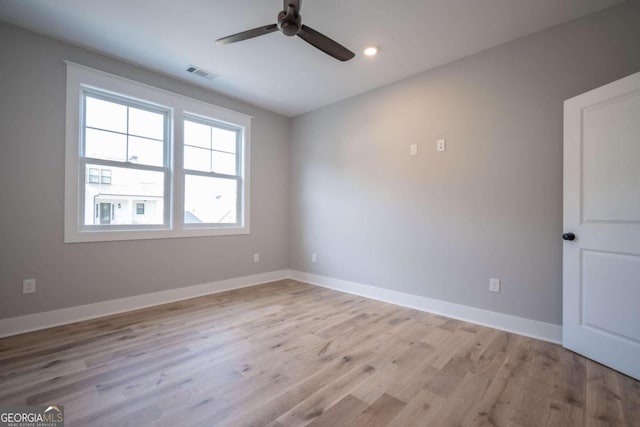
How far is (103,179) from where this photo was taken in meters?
2.89

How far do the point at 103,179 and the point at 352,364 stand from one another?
120 inches

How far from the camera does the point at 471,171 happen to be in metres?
2.75

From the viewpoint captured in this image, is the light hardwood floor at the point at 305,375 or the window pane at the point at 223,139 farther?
the window pane at the point at 223,139

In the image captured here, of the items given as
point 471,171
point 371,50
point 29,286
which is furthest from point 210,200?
point 471,171

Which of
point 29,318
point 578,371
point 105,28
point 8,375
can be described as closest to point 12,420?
point 8,375

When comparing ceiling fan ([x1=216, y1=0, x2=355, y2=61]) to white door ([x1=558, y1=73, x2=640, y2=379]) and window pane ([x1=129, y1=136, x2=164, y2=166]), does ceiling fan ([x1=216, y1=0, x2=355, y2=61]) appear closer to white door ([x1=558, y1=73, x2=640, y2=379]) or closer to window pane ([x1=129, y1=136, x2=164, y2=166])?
window pane ([x1=129, y1=136, x2=164, y2=166])

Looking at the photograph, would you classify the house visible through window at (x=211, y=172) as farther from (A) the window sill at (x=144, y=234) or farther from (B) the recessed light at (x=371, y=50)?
(B) the recessed light at (x=371, y=50)

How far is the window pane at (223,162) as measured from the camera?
382cm

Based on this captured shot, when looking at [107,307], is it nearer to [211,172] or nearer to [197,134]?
[211,172]

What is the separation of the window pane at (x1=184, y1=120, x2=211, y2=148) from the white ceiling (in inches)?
24.1

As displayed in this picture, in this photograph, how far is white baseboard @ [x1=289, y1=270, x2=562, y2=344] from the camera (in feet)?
7.66

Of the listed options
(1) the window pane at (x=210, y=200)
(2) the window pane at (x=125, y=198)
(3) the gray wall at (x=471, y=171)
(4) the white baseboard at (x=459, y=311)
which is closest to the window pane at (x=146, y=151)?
(2) the window pane at (x=125, y=198)

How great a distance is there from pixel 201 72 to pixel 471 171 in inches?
124

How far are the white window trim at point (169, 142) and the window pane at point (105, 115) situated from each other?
0.38 ft
